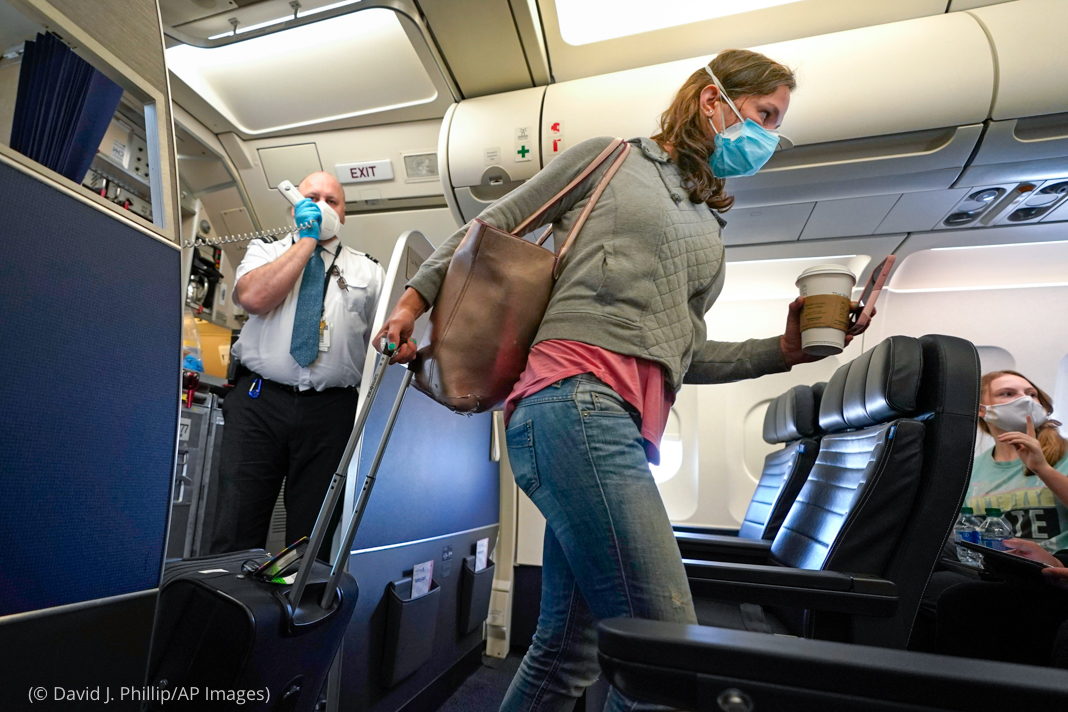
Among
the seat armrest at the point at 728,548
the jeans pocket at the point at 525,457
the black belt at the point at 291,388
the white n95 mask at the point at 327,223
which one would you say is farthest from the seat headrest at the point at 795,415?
the white n95 mask at the point at 327,223

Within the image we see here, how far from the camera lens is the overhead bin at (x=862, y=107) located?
1975 mm

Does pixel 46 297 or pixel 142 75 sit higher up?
pixel 142 75

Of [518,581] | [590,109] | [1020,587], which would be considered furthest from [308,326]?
[1020,587]

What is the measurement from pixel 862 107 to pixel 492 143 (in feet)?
4.80

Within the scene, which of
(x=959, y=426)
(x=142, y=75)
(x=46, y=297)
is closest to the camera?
(x=46, y=297)

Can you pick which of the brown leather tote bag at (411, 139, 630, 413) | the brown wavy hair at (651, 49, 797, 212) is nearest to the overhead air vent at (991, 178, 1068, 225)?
the brown wavy hair at (651, 49, 797, 212)

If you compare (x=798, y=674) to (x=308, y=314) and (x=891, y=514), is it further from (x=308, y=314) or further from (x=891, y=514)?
(x=308, y=314)

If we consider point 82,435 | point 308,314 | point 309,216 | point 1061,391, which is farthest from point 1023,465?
point 82,435

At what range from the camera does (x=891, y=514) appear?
1320mm

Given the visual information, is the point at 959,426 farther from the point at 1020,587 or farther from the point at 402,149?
the point at 402,149

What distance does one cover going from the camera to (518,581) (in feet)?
10.6

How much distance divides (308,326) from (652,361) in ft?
4.34

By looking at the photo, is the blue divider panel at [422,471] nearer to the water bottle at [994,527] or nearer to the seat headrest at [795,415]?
the seat headrest at [795,415]

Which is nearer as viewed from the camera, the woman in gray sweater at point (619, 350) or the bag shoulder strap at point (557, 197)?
the woman in gray sweater at point (619, 350)
